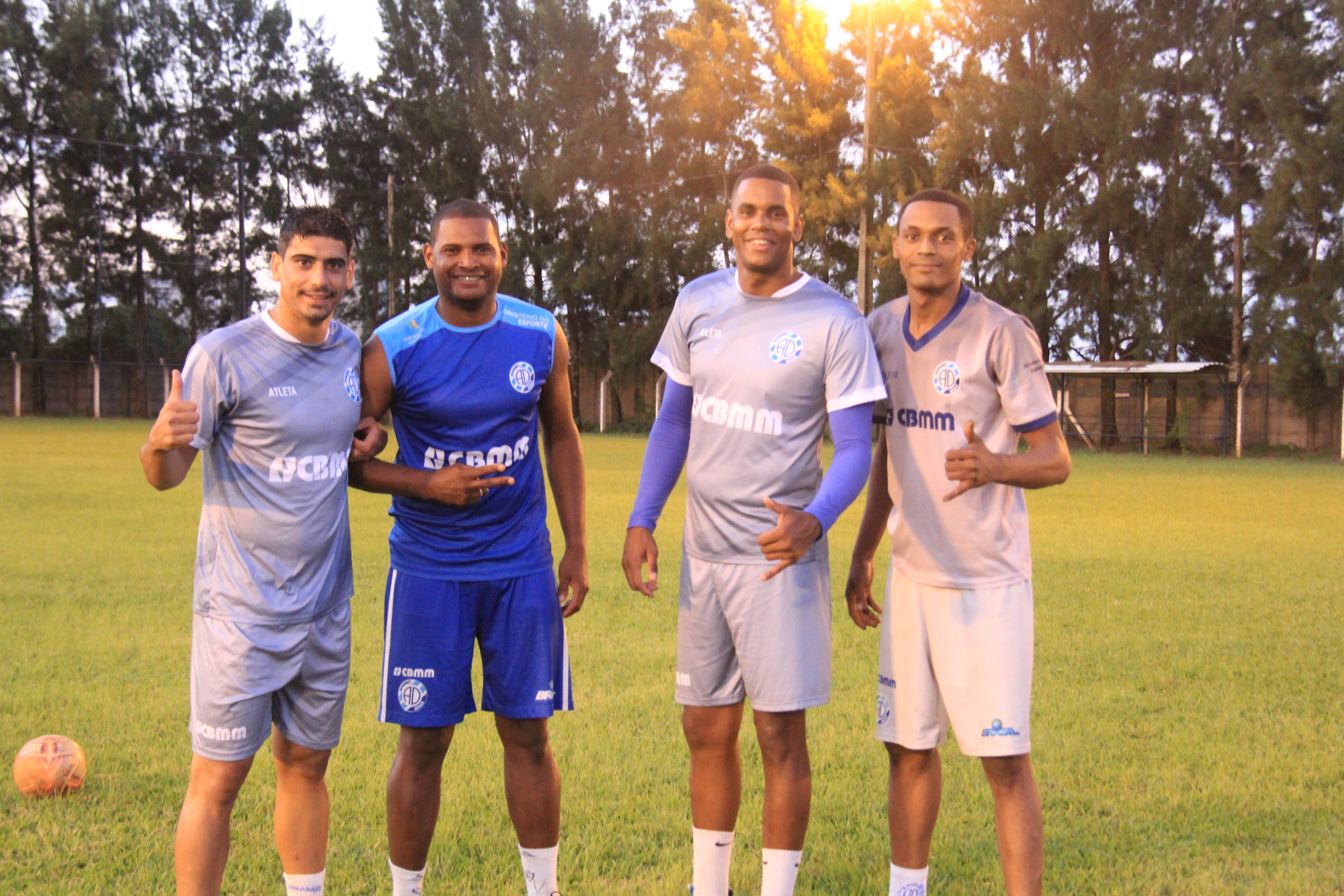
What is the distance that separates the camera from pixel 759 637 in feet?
11.6

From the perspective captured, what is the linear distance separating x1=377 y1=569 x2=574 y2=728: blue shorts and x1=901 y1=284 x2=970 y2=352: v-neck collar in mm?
1446

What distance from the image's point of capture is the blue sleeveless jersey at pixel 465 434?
12.1 feet

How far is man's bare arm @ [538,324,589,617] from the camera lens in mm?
4012

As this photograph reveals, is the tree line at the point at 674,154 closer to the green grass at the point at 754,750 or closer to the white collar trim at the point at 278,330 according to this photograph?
the green grass at the point at 754,750

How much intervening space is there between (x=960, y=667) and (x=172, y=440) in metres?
2.38

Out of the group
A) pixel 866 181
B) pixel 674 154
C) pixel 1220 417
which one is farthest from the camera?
pixel 674 154

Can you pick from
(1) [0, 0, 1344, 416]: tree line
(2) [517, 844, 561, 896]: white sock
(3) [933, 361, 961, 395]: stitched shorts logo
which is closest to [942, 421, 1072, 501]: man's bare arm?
(3) [933, 361, 961, 395]: stitched shorts logo

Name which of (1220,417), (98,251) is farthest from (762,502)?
(98,251)

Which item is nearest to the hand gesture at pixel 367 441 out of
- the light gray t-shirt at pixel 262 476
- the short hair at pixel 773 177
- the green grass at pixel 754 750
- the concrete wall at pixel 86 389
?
the light gray t-shirt at pixel 262 476

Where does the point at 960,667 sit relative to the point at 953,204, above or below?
below

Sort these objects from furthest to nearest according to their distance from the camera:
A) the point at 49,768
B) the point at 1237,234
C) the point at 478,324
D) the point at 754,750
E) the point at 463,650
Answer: the point at 1237,234 < the point at 754,750 < the point at 49,768 < the point at 478,324 < the point at 463,650

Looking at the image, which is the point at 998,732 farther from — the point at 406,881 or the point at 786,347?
the point at 406,881

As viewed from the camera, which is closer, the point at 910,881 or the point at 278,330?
the point at 278,330

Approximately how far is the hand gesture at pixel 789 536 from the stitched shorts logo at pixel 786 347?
489 mm
